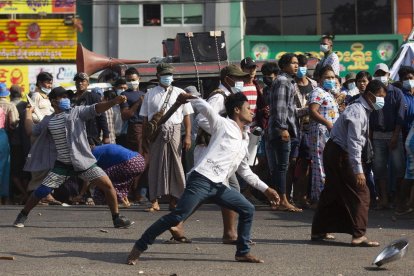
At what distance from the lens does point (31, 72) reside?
35.2m

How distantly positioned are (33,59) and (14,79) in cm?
99

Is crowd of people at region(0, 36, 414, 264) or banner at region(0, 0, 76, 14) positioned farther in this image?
banner at region(0, 0, 76, 14)

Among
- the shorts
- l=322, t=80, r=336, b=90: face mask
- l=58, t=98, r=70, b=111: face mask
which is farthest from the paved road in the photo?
l=322, t=80, r=336, b=90: face mask

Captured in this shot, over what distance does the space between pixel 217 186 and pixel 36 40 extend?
86.9 ft

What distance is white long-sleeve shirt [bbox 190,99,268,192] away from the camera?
1004cm

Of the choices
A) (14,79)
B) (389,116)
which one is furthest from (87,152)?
(14,79)

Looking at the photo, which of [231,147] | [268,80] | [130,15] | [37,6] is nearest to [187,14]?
[130,15]

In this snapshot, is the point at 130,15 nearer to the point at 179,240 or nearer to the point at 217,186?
the point at 179,240

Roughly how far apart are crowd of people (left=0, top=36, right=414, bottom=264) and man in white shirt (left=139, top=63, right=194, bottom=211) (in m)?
0.01

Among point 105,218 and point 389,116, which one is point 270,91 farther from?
point 105,218

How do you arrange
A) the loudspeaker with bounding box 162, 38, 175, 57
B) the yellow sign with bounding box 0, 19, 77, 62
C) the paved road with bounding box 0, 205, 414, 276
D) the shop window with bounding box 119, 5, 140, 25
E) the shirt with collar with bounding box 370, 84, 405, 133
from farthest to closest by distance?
the shop window with bounding box 119, 5, 140, 25 → the yellow sign with bounding box 0, 19, 77, 62 → the loudspeaker with bounding box 162, 38, 175, 57 → the shirt with collar with bounding box 370, 84, 405, 133 → the paved road with bounding box 0, 205, 414, 276

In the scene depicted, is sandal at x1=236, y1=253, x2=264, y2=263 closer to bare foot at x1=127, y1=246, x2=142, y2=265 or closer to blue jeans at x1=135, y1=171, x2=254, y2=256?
blue jeans at x1=135, y1=171, x2=254, y2=256

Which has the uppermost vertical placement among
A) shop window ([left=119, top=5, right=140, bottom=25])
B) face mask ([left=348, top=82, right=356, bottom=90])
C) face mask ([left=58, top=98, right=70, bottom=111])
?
shop window ([left=119, top=5, right=140, bottom=25])

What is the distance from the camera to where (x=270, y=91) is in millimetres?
14727
